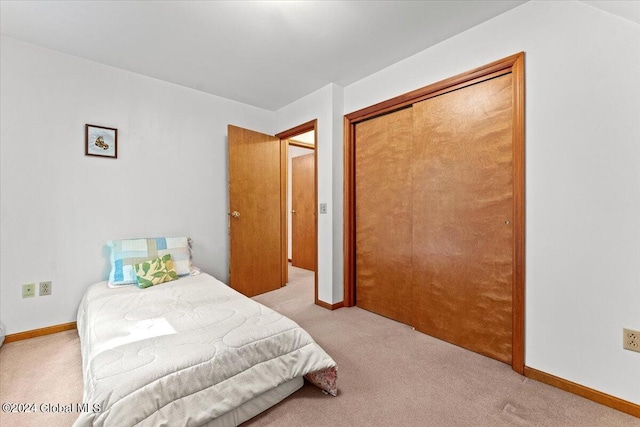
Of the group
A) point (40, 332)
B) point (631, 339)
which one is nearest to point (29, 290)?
point (40, 332)

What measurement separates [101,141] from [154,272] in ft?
4.30

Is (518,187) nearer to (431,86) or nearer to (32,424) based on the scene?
(431,86)

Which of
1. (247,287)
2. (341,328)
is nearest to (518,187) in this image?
(341,328)

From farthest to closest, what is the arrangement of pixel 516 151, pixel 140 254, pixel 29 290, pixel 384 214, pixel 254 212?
pixel 254 212
pixel 384 214
pixel 140 254
pixel 29 290
pixel 516 151

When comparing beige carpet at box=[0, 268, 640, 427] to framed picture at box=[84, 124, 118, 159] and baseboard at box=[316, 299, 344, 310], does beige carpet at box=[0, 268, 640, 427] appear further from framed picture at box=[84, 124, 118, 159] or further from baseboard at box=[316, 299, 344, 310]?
framed picture at box=[84, 124, 118, 159]

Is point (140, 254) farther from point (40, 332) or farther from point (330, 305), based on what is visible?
point (330, 305)

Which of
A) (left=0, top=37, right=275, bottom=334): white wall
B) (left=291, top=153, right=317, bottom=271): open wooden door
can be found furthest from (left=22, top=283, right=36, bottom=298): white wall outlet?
(left=291, top=153, right=317, bottom=271): open wooden door

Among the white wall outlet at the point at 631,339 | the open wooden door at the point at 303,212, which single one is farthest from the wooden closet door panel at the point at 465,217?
the open wooden door at the point at 303,212

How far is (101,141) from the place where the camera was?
98.3 inches

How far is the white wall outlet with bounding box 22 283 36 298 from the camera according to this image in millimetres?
2187

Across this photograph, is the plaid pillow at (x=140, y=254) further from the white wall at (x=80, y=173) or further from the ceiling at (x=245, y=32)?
the ceiling at (x=245, y=32)

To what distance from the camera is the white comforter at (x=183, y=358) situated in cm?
105

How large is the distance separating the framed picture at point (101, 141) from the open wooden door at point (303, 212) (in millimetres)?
2815

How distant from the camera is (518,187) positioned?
5.80ft
